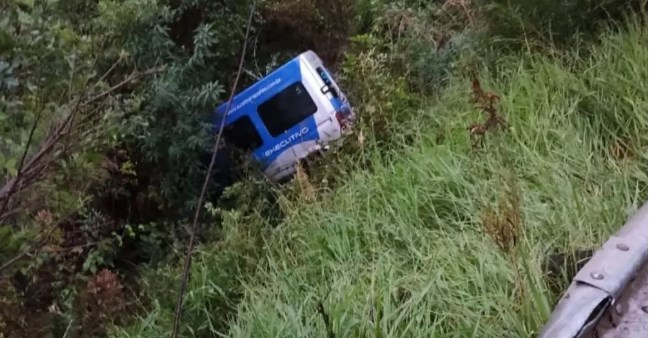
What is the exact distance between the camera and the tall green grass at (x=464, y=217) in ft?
9.97

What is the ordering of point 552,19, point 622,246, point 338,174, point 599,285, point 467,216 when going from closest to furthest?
point 599,285 < point 622,246 < point 467,216 < point 552,19 < point 338,174

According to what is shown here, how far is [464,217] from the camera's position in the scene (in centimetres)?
368

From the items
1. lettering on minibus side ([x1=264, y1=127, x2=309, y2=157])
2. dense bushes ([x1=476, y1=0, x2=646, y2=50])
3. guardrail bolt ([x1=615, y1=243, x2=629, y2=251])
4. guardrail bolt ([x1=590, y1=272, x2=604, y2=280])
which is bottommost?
lettering on minibus side ([x1=264, y1=127, x2=309, y2=157])

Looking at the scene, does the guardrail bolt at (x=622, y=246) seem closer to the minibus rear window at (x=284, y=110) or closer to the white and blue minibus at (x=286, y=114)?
the white and blue minibus at (x=286, y=114)

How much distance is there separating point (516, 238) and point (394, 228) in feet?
3.37

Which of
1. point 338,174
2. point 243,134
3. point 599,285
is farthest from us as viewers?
point 243,134

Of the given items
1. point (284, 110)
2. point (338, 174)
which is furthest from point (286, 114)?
point (338, 174)

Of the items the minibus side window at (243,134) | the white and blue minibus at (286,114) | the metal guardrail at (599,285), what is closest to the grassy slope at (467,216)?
the metal guardrail at (599,285)

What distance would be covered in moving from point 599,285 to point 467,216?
1036 mm

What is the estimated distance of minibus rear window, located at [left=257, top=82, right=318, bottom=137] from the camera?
6504 millimetres

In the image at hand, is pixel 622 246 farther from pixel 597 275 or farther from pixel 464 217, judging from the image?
pixel 464 217

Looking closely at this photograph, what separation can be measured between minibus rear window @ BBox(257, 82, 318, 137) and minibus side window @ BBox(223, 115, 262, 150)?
13 cm

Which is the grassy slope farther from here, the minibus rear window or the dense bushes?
the minibus rear window

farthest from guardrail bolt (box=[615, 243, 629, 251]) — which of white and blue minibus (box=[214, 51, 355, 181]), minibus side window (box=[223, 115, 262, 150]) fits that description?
minibus side window (box=[223, 115, 262, 150])
